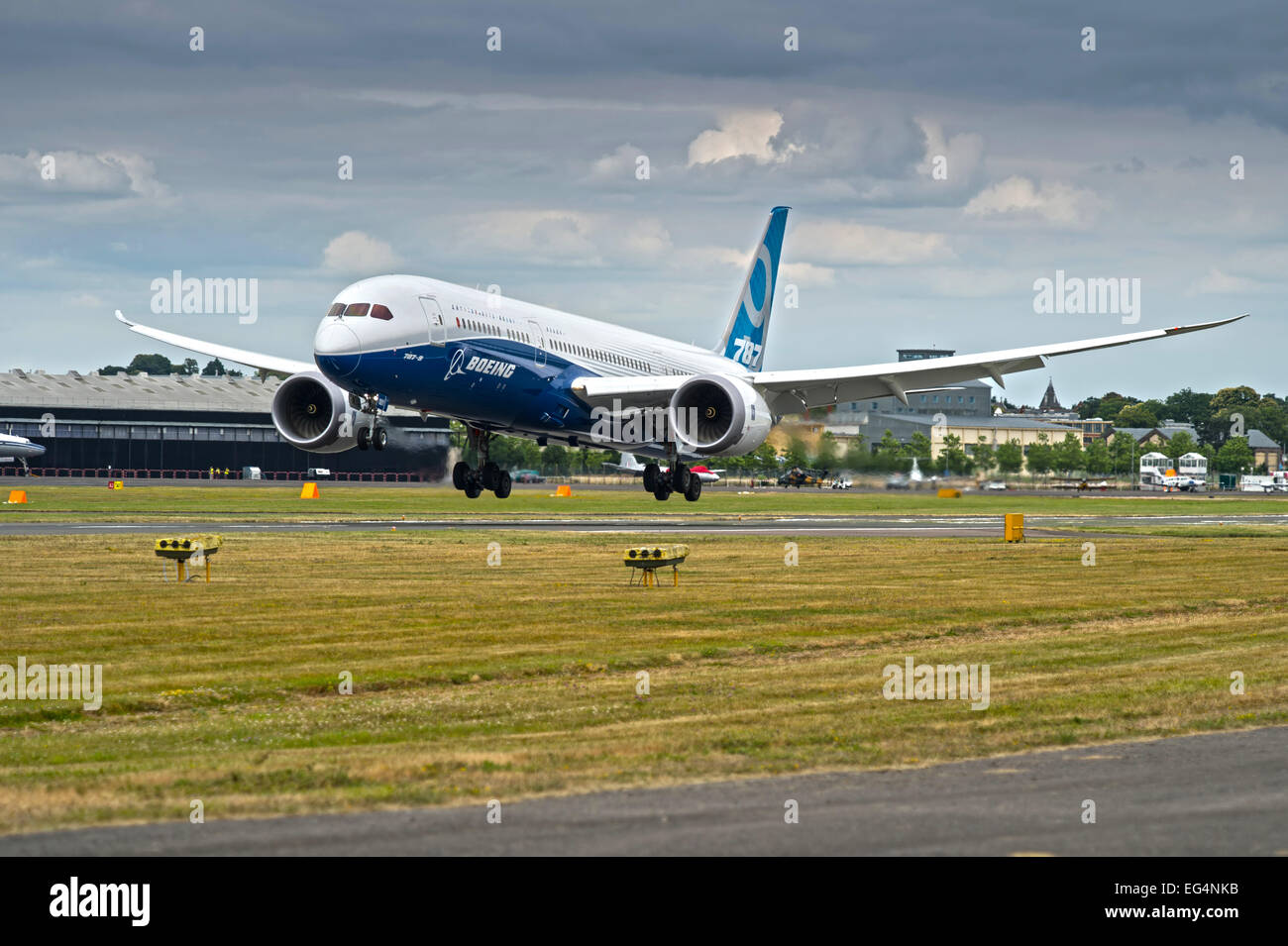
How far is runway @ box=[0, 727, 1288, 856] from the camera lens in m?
12.3

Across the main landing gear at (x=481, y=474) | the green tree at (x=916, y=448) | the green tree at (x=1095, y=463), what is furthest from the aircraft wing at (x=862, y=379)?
the green tree at (x=1095, y=463)

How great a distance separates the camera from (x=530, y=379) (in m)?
49.3

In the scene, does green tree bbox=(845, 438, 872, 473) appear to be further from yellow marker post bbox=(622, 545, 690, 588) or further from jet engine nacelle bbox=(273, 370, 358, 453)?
yellow marker post bbox=(622, 545, 690, 588)

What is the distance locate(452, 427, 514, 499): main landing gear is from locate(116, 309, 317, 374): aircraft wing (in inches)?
243

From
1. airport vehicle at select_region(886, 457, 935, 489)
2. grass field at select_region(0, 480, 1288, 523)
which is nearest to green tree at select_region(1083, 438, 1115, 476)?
grass field at select_region(0, 480, 1288, 523)

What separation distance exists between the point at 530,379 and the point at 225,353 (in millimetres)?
13705

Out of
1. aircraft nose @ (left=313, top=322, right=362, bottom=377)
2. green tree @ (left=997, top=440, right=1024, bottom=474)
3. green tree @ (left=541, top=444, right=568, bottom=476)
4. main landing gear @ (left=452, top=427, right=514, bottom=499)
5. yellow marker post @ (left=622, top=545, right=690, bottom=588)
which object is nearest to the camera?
yellow marker post @ (left=622, top=545, right=690, bottom=588)

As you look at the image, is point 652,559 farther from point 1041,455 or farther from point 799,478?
point 1041,455

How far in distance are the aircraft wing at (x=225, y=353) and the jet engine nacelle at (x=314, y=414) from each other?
2.89 metres

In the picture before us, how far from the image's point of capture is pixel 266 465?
525ft

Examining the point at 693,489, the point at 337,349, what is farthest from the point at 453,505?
the point at 337,349

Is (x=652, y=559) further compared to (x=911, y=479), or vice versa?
(x=911, y=479)

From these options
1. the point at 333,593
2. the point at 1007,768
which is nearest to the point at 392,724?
the point at 1007,768
